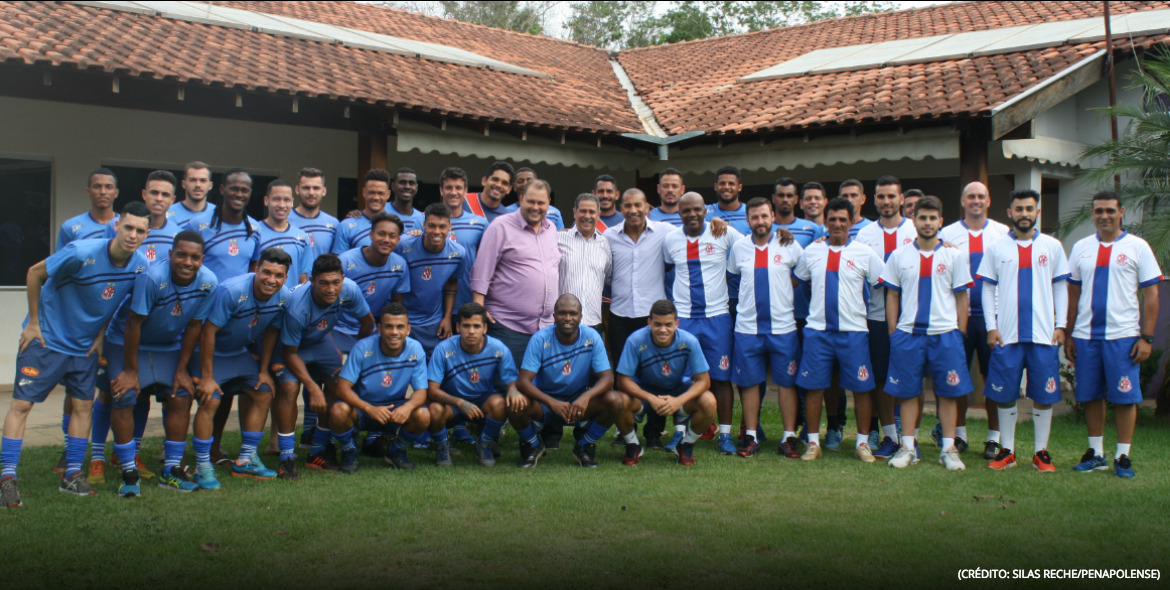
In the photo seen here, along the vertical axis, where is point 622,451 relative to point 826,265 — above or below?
below

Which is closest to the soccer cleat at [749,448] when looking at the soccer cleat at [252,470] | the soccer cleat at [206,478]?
the soccer cleat at [252,470]

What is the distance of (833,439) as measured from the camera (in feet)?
24.2

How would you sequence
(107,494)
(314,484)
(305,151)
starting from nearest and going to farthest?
1. (107,494)
2. (314,484)
3. (305,151)

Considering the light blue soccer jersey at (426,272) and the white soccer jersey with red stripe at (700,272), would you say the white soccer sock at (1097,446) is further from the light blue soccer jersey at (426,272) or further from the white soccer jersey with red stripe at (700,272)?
the light blue soccer jersey at (426,272)

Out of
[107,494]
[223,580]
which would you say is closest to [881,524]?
[223,580]

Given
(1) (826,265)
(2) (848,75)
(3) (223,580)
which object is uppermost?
(2) (848,75)

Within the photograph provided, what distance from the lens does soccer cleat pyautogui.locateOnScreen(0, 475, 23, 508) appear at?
17.1 ft

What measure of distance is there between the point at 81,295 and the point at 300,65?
5318 mm

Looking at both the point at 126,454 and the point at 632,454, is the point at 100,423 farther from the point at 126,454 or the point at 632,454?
the point at 632,454

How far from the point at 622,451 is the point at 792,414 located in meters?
1.27

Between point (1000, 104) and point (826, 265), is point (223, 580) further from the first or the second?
point (1000, 104)

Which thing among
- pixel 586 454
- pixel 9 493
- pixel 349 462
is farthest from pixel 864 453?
pixel 9 493

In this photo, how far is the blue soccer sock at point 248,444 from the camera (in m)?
6.13

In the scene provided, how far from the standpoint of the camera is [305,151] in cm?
1123
